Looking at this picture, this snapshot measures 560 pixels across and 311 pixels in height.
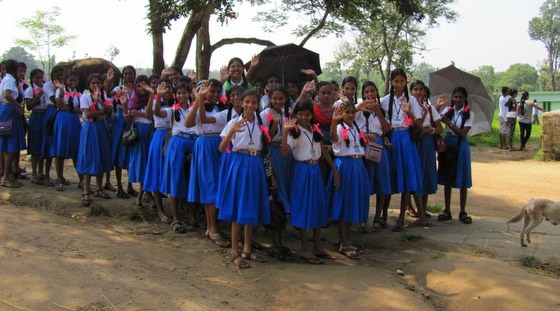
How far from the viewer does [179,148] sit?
5.43 metres

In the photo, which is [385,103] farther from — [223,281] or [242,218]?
[223,281]

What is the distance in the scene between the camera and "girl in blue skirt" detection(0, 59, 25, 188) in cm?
680

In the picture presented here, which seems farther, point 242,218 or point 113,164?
point 113,164

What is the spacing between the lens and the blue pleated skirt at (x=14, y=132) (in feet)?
22.6

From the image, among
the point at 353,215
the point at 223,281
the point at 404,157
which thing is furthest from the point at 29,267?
the point at 404,157

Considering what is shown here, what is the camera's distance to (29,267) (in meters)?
3.73

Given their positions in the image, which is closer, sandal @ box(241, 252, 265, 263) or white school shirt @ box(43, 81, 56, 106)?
sandal @ box(241, 252, 265, 263)

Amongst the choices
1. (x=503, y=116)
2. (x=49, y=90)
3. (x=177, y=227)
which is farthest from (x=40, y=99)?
(x=503, y=116)

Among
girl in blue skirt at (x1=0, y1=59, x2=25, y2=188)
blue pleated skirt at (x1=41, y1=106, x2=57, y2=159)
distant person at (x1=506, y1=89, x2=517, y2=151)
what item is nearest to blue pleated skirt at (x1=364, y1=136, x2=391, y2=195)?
blue pleated skirt at (x1=41, y1=106, x2=57, y2=159)

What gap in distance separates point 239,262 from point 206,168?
1078mm

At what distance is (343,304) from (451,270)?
125 cm

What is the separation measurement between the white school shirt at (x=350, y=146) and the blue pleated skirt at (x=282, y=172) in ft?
1.54

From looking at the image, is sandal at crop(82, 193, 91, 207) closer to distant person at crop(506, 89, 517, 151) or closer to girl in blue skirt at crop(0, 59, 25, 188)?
girl in blue skirt at crop(0, 59, 25, 188)

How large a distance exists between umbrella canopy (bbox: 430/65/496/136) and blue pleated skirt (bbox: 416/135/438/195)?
2.16 ft
